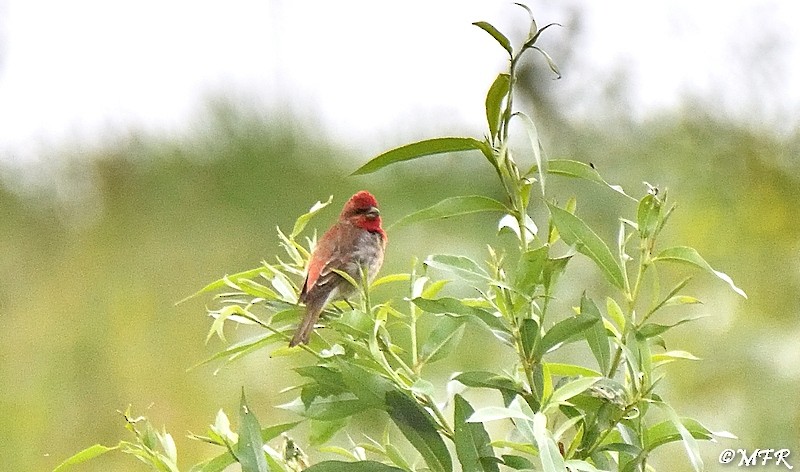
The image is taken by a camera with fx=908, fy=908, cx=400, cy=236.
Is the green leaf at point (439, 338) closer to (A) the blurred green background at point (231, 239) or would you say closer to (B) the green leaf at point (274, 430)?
(B) the green leaf at point (274, 430)

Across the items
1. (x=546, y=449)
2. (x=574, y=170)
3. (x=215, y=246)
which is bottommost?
(x=215, y=246)

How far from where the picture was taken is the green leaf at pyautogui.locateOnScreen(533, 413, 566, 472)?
0.44 meters

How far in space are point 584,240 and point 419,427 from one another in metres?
0.14

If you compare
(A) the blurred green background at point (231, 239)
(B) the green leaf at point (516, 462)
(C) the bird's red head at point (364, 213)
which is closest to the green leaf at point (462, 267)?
(B) the green leaf at point (516, 462)

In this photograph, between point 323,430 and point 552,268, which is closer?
point 552,268

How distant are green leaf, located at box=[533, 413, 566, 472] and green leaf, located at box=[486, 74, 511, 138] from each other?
0.51ft

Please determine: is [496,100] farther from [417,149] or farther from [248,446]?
[248,446]

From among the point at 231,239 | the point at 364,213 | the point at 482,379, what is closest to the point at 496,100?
the point at 482,379

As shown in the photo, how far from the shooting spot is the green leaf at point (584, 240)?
505 millimetres

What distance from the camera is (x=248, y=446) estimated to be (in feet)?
1.64

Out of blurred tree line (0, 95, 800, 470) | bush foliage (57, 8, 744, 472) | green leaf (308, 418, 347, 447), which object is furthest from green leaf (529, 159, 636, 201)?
blurred tree line (0, 95, 800, 470)

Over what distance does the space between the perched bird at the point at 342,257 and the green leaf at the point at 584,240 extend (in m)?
0.14

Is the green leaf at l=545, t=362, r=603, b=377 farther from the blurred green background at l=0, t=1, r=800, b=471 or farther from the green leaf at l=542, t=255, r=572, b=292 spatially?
the blurred green background at l=0, t=1, r=800, b=471

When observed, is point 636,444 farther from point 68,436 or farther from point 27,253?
point 27,253
